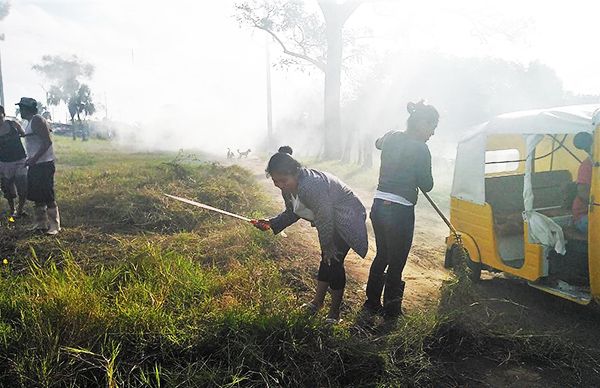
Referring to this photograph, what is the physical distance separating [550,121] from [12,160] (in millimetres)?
7517

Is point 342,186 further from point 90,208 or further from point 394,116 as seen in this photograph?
point 394,116

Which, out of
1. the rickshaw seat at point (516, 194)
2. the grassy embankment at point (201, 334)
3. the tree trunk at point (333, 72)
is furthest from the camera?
the tree trunk at point (333, 72)

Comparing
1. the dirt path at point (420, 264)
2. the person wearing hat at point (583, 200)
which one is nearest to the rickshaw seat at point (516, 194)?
the person wearing hat at point (583, 200)

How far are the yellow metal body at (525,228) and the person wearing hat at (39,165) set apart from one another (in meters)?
5.47

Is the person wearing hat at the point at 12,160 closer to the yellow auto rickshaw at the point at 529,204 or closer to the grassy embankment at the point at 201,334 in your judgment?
the grassy embankment at the point at 201,334

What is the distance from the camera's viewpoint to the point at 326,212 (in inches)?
140

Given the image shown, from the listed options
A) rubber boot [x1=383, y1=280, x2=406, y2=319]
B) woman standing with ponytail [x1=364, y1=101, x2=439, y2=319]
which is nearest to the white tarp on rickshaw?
woman standing with ponytail [x1=364, y1=101, x2=439, y2=319]

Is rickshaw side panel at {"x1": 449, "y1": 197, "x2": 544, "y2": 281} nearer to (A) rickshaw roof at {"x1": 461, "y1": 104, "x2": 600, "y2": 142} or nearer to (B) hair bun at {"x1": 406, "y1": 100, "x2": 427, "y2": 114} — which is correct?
(A) rickshaw roof at {"x1": 461, "y1": 104, "x2": 600, "y2": 142}

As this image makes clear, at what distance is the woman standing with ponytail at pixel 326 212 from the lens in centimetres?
353

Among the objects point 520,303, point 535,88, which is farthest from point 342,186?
point 535,88

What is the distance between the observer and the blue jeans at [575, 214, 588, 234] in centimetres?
466

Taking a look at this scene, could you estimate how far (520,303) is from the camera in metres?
4.87

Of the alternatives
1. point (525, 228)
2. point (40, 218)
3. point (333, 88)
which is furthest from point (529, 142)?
point (333, 88)

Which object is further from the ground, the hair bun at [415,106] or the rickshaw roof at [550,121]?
the hair bun at [415,106]
